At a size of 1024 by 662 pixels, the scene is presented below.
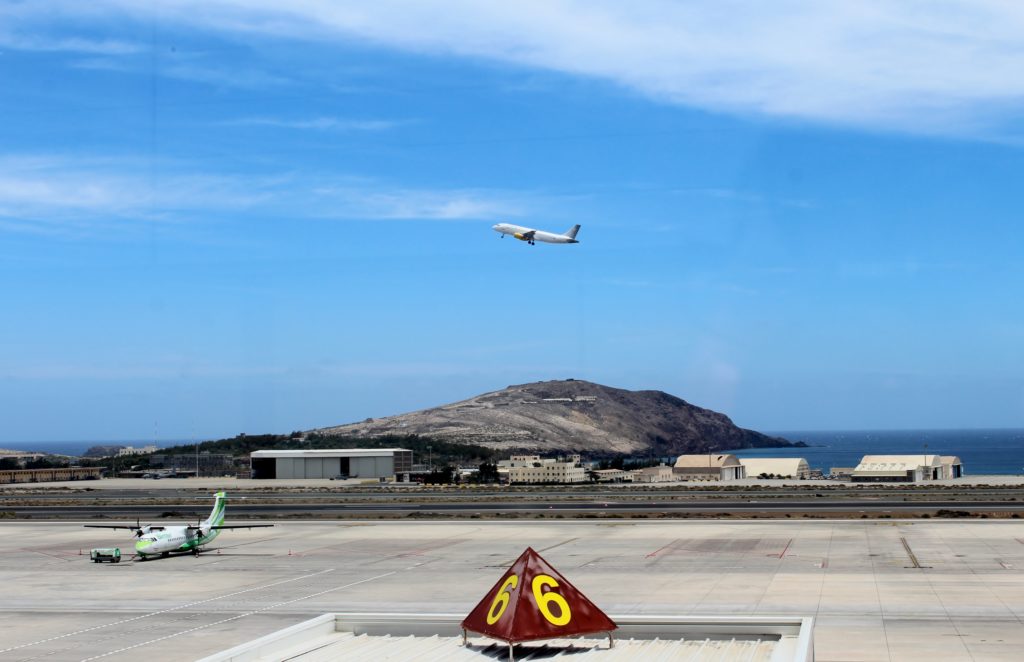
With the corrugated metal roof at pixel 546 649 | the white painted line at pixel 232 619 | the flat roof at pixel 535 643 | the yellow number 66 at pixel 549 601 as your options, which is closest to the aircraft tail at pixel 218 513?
the white painted line at pixel 232 619

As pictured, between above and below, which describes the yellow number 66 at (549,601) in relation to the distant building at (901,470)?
above

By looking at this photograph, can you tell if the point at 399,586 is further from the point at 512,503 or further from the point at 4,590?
the point at 512,503

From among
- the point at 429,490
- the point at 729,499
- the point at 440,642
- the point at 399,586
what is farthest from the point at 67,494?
the point at 440,642

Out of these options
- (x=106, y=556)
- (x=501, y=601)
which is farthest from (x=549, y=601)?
(x=106, y=556)

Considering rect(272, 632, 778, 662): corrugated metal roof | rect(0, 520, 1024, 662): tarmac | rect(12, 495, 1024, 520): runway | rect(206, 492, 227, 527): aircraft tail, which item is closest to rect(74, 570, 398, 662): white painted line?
rect(0, 520, 1024, 662): tarmac

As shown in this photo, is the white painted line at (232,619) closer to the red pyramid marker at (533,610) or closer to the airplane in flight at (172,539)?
the airplane in flight at (172,539)

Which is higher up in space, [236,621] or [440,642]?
[440,642]
